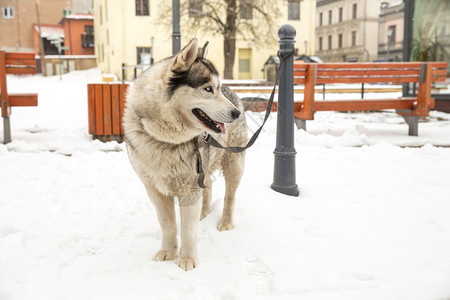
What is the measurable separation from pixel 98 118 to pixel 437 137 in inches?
250

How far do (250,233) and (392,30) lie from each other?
5025 cm

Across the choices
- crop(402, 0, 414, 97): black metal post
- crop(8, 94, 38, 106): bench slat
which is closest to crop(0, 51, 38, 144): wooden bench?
crop(8, 94, 38, 106): bench slat

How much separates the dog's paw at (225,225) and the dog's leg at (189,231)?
67cm

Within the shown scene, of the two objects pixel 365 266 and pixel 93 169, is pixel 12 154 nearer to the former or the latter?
pixel 93 169

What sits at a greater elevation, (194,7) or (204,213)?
(194,7)

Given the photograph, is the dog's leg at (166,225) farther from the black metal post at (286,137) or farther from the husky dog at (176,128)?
the black metal post at (286,137)

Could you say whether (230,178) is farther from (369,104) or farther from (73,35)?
(73,35)

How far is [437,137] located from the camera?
7.75 meters

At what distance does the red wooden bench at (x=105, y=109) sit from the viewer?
23.3 ft

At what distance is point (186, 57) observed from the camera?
2553mm

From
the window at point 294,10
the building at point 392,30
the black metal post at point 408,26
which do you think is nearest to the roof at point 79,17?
the window at point 294,10

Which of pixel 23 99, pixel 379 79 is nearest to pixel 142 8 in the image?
pixel 23 99

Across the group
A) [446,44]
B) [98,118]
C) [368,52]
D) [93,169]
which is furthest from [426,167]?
[368,52]

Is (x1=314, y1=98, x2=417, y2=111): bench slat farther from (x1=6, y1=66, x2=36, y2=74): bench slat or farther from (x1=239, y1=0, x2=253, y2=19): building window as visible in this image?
(x1=239, y1=0, x2=253, y2=19): building window
